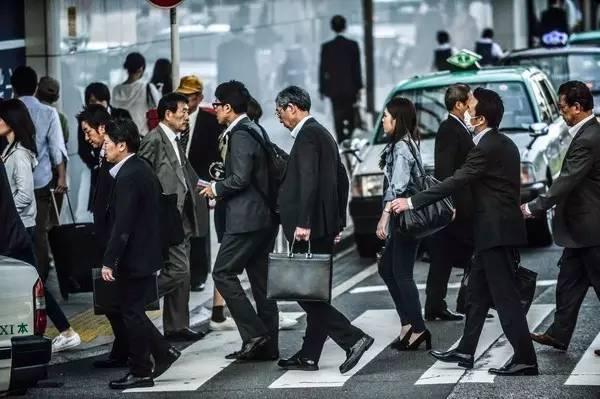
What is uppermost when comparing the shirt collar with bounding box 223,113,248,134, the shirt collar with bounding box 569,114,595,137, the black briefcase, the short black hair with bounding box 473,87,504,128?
the short black hair with bounding box 473,87,504,128

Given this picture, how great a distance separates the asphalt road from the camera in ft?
33.3

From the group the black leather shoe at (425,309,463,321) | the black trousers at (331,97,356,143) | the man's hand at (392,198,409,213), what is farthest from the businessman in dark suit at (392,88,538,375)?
the black trousers at (331,97,356,143)

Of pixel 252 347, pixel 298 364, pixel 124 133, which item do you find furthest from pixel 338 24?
pixel 124 133

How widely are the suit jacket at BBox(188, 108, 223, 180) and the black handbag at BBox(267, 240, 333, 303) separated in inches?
111

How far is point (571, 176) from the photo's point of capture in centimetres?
1070

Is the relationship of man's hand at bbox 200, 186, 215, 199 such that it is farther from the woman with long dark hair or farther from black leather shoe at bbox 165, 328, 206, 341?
black leather shoe at bbox 165, 328, 206, 341

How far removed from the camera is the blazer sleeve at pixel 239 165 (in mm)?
11148

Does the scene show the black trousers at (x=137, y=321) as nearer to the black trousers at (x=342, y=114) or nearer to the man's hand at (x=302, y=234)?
the man's hand at (x=302, y=234)

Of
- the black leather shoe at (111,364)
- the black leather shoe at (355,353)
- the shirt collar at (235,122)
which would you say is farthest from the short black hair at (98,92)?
the black leather shoe at (355,353)

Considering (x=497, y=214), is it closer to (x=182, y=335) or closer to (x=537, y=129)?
(x=182, y=335)

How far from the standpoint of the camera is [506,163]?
34.1 feet

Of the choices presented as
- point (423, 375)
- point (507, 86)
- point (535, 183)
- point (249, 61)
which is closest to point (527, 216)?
point (423, 375)

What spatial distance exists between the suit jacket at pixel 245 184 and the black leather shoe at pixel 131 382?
125 centimetres

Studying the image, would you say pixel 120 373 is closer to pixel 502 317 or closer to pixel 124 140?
pixel 124 140
